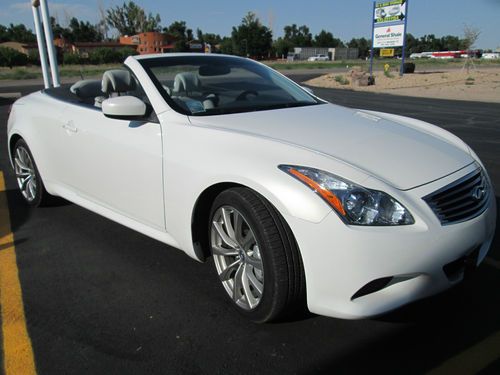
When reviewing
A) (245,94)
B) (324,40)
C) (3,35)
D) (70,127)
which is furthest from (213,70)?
(324,40)

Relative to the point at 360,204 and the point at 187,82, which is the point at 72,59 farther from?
the point at 360,204

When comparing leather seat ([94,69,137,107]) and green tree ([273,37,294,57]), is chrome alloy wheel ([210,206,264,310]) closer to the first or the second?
leather seat ([94,69,137,107])

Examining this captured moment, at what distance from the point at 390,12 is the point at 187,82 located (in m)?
25.7

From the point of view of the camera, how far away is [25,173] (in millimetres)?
4367

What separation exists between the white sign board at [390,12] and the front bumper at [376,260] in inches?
1018

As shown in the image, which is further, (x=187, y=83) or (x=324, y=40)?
(x=324, y=40)

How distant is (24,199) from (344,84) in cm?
2207

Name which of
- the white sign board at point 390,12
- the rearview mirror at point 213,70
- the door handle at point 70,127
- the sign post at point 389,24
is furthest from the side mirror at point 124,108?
the white sign board at point 390,12

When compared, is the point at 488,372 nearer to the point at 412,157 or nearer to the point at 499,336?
the point at 499,336

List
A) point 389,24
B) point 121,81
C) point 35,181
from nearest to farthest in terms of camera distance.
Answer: point 121,81 < point 35,181 < point 389,24

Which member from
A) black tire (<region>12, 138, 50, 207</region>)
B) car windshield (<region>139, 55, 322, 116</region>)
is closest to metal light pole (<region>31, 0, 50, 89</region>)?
black tire (<region>12, 138, 50, 207</region>)

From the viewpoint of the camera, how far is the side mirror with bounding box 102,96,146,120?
2793 millimetres

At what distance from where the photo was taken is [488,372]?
2.02m

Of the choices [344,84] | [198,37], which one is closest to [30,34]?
[198,37]
